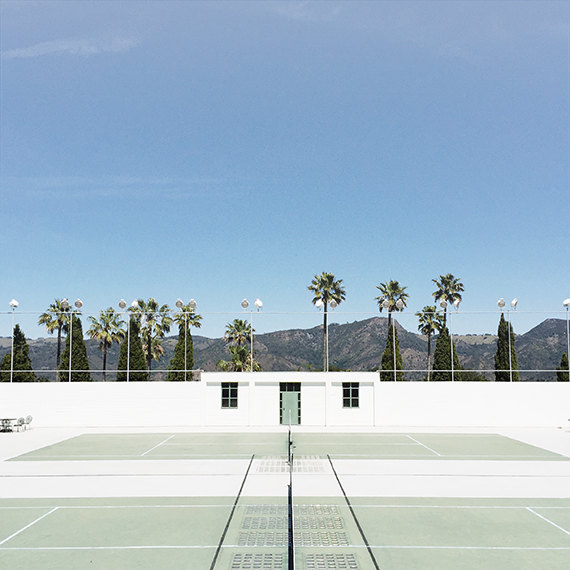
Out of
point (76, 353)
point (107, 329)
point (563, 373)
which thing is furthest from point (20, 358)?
point (563, 373)
